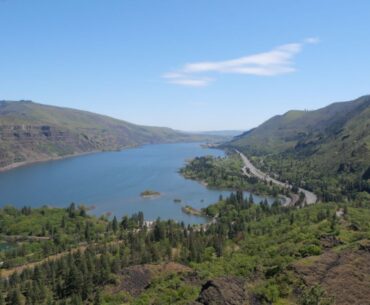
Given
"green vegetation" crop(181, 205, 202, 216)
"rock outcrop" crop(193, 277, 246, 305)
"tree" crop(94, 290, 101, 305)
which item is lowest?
"green vegetation" crop(181, 205, 202, 216)

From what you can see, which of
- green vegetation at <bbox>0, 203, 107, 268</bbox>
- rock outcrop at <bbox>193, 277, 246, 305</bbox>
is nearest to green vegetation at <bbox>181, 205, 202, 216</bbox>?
green vegetation at <bbox>0, 203, 107, 268</bbox>

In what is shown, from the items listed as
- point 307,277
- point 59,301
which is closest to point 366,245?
point 307,277

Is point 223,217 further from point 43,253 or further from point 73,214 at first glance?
point 43,253

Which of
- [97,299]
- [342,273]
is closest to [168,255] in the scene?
[97,299]

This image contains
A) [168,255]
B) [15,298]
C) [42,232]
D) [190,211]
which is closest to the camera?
[15,298]

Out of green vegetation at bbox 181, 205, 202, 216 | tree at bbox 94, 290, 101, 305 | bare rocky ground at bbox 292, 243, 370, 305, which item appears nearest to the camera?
bare rocky ground at bbox 292, 243, 370, 305

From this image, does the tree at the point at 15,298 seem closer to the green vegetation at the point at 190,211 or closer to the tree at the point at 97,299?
the tree at the point at 97,299

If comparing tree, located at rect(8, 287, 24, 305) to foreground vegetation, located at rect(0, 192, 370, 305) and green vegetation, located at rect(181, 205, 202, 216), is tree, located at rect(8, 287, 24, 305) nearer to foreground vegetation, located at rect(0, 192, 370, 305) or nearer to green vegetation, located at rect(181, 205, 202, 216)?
foreground vegetation, located at rect(0, 192, 370, 305)

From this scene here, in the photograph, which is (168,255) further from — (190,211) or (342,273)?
(190,211)

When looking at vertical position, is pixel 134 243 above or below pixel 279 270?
below
